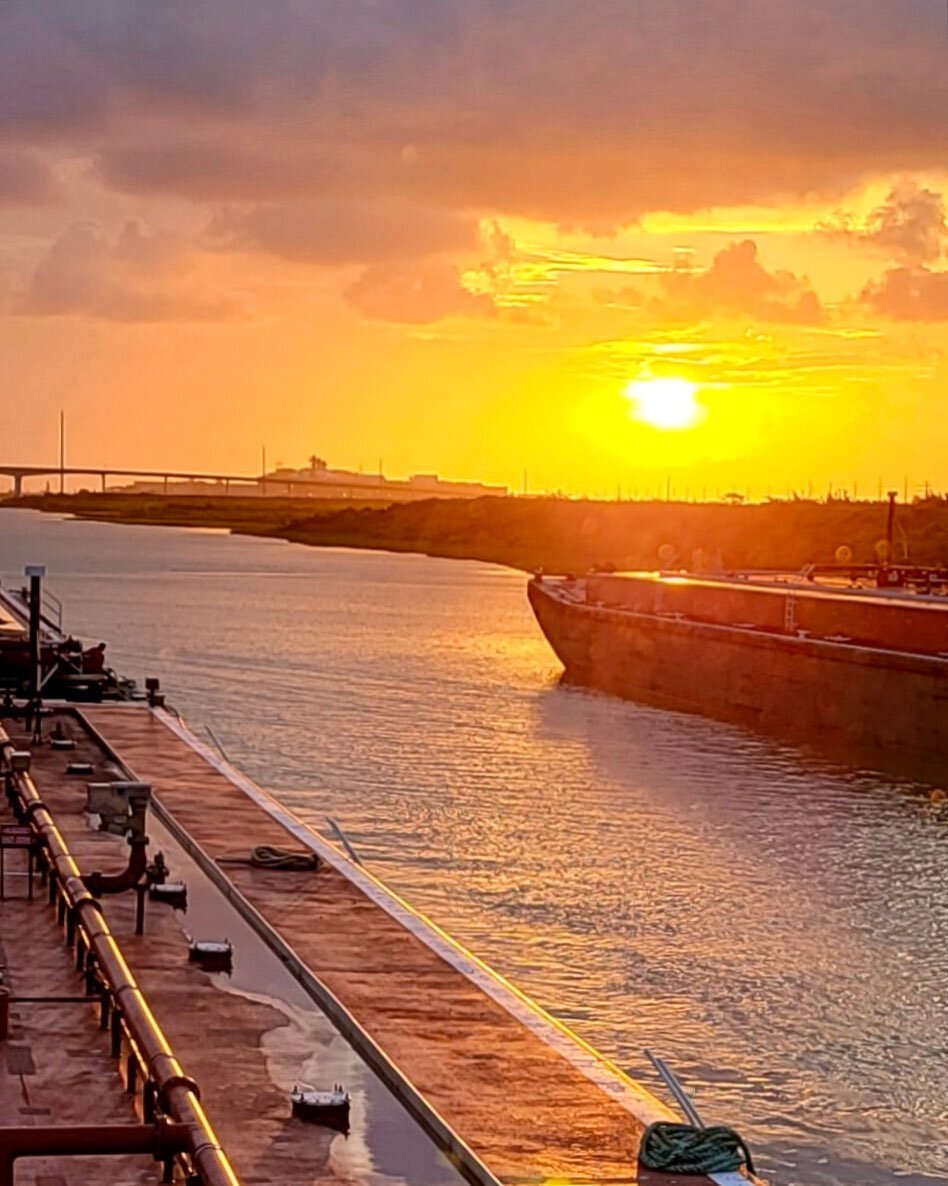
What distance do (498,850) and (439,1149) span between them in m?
14.3

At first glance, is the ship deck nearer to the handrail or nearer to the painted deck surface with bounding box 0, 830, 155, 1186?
the painted deck surface with bounding box 0, 830, 155, 1186

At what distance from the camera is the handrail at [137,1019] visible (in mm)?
8617

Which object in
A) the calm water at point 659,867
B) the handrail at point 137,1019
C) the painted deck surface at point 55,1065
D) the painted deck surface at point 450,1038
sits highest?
the handrail at point 137,1019

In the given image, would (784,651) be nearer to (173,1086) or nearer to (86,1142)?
(173,1086)

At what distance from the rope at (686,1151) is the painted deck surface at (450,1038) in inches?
3.4

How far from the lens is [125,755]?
27.2 meters

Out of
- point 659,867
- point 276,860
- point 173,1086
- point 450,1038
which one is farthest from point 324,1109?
point 659,867

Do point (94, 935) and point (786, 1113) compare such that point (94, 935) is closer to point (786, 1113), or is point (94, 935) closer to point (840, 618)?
point (786, 1113)

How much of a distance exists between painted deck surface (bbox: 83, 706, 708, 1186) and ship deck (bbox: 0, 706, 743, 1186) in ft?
0.05

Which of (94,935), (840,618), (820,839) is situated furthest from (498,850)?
(840,618)

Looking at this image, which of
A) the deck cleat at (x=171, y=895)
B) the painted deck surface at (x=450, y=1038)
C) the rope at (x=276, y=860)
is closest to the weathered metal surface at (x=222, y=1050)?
the deck cleat at (x=171, y=895)

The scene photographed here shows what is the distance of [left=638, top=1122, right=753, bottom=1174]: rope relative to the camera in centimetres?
1007

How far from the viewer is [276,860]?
1855 centimetres

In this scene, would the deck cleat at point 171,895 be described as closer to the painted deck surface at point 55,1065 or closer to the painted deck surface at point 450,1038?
the painted deck surface at point 450,1038
